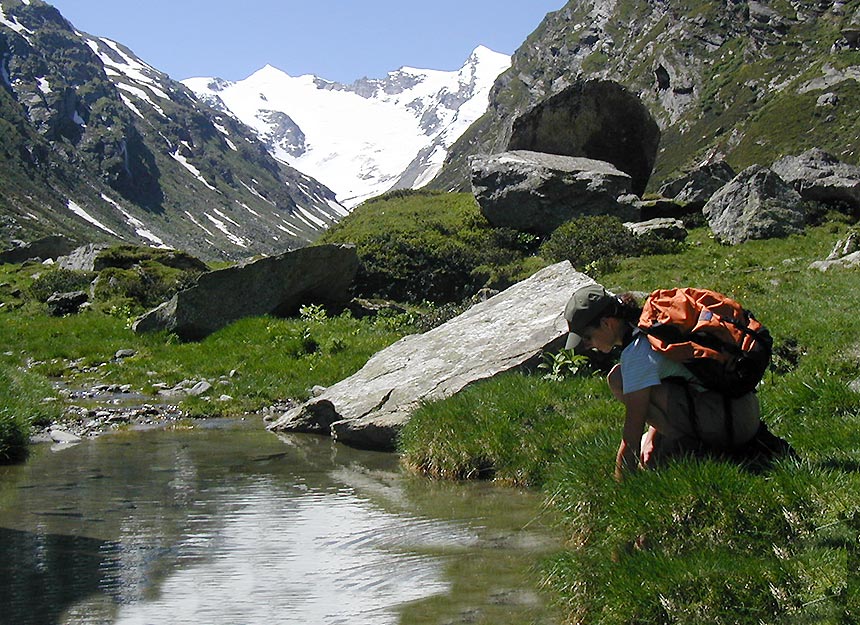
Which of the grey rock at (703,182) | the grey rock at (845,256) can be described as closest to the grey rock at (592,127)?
the grey rock at (703,182)

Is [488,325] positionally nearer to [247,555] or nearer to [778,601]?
[247,555]

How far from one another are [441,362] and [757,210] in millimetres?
17836

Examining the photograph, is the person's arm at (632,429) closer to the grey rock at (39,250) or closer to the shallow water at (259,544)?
the shallow water at (259,544)

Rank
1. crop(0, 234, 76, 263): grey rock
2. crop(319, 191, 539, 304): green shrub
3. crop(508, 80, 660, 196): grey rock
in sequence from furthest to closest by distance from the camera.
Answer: crop(0, 234, 76, 263): grey rock < crop(508, 80, 660, 196): grey rock < crop(319, 191, 539, 304): green shrub

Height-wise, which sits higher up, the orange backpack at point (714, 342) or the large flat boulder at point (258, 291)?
the large flat boulder at point (258, 291)

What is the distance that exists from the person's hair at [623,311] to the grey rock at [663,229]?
20945 millimetres

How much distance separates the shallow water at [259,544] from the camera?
586 centimetres

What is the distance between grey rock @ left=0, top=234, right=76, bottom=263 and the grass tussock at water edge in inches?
2553

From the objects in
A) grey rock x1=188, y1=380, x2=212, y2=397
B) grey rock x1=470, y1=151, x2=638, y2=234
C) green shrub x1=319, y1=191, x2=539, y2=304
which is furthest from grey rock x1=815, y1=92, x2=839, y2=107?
grey rock x1=188, y1=380, x2=212, y2=397

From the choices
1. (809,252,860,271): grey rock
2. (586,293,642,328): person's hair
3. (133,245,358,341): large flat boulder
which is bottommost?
(586,293,642,328): person's hair

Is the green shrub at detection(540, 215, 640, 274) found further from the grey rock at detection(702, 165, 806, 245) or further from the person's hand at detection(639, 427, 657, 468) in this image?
the person's hand at detection(639, 427, 657, 468)

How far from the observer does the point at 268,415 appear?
1559cm

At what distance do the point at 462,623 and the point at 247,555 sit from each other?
7.83ft

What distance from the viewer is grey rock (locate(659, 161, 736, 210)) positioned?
35034 millimetres
